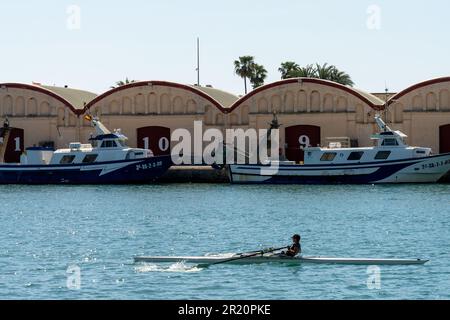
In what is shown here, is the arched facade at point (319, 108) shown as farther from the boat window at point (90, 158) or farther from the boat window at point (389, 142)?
the boat window at point (90, 158)

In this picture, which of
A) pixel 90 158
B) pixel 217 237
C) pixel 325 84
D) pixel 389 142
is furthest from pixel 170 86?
pixel 217 237

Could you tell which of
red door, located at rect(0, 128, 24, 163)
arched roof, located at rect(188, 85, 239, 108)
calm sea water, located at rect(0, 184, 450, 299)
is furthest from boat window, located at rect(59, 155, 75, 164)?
arched roof, located at rect(188, 85, 239, 108)

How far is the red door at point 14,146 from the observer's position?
96.2m

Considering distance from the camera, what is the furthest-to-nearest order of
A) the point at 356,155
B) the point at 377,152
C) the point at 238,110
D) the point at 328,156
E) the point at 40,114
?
the point at 40,114
the point at 238,110
the point at 328,156
the point at 356,155
the point at 377,152

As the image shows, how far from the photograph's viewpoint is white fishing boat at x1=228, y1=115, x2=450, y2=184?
82.4 metres

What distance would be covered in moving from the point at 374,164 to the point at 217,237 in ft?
118

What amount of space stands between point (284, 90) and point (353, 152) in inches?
403

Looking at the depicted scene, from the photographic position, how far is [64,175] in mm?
89188

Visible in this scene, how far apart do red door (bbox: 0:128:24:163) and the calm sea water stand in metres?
12.7

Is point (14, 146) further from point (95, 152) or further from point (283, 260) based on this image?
point (283, 260)

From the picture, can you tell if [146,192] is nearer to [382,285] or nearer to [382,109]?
[382,109]

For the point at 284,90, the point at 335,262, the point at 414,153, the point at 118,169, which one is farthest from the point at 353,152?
the point at 335,262

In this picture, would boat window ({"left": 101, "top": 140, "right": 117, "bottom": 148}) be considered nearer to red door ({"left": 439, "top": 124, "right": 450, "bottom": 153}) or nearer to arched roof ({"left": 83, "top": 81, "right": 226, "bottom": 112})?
arched roof ({"left": 83, "top": 81, "right": 226, "bottom": 112})

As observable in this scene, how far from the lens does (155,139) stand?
308ft
